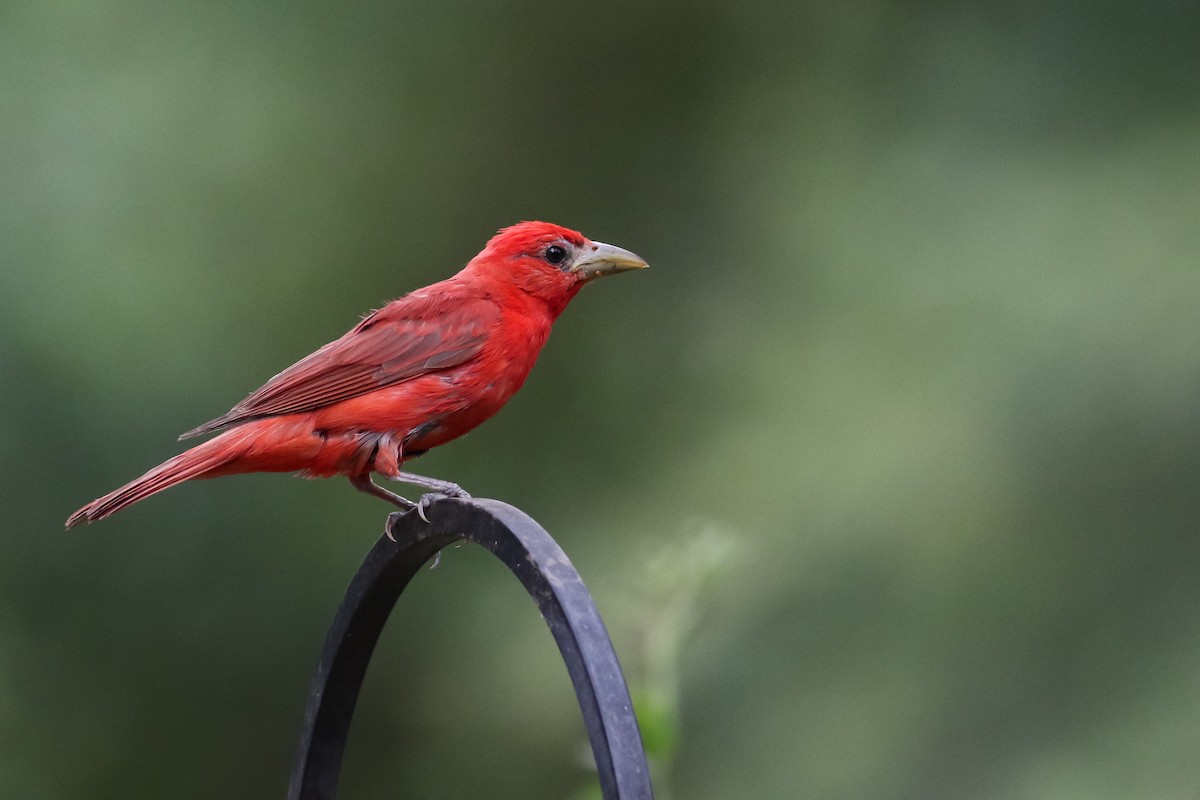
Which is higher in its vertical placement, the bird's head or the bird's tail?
the bird's head

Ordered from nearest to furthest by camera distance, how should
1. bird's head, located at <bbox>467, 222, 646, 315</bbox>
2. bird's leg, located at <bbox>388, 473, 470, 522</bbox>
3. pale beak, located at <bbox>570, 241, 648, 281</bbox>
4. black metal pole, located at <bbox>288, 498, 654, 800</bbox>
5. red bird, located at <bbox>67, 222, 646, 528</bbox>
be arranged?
1. black metal pole, located at <bbox>288, 498, 654, 800</bbox>
2. bird's leg, located at <bbox>388, 473, 470, 522</bbox>
3. red bird, located at <bbox>67, 222, 646, 528</bbox>
4. pale beak, located at <bbox>570, 241, 648, 281</bbox>
5. bird's head, located at <bbox>467, 222, 646, 315</bbox>

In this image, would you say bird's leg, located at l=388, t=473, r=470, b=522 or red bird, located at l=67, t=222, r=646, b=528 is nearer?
bird's leg, located at l=388, t=473, r=470, b=522

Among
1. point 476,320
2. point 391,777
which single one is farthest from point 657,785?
point 391,777

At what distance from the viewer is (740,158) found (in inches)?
205

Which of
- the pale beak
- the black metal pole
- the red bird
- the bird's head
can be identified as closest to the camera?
the black metal pole

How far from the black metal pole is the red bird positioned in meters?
0.42

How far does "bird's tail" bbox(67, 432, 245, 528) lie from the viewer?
2773mm

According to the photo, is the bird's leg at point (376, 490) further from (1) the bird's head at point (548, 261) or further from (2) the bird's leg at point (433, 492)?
(1) the bird's head at point (548, 261)

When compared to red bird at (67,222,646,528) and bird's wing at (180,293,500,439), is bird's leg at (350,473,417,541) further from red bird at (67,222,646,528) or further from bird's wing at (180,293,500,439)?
bird's wing at (180,293,500,439)

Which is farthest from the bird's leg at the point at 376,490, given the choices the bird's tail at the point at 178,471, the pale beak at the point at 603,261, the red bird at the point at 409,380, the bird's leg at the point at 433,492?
the pale beak at the point at 603,261

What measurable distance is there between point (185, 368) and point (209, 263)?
394 mm

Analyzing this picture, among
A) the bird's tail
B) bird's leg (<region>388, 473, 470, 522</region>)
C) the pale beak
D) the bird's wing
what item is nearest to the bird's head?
the pale beak

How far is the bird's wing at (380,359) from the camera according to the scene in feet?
10.5

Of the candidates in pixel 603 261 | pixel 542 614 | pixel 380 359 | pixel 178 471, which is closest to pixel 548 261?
pixel 603 261
